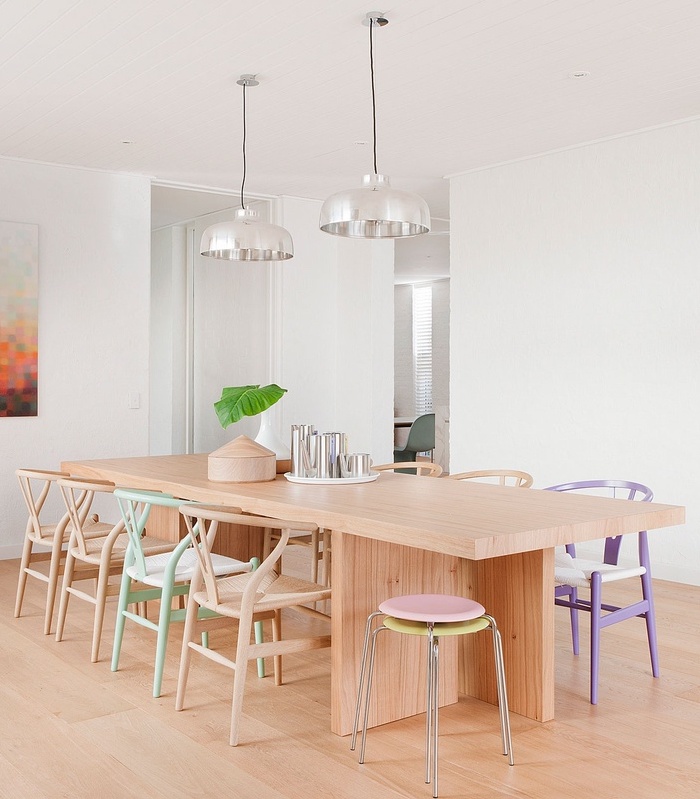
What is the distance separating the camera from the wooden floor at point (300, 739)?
8.07 feet

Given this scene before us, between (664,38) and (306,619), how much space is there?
2.99 metres

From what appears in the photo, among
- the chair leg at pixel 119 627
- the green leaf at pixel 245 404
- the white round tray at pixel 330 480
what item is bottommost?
the chair leg at pixel 119 627

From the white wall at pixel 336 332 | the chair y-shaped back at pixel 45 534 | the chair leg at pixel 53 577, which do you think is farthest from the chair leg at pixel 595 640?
the white wall at pixel 336 332

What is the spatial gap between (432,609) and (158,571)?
4.10ft

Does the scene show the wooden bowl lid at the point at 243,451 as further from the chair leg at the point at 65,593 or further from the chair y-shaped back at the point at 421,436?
the chair y-shaped back at the point at 421,436

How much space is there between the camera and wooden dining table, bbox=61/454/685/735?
267 centimetres

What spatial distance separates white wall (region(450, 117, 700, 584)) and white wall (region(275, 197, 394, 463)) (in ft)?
3.35

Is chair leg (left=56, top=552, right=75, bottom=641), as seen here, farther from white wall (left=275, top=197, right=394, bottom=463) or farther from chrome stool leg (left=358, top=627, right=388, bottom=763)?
white wall (left=275, top=197, right=394, bottom=463)

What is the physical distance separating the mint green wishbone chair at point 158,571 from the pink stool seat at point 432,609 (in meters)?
0.78

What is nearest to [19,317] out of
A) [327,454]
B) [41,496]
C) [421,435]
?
[41,496]

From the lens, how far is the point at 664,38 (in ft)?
12.1

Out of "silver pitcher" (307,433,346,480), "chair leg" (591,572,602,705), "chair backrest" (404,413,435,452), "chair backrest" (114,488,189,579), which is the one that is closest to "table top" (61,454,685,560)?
"silver pitcher" (307,433,346,480)

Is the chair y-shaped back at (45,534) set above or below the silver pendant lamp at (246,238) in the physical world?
below

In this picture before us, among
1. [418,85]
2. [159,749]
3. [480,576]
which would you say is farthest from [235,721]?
[418,85]
